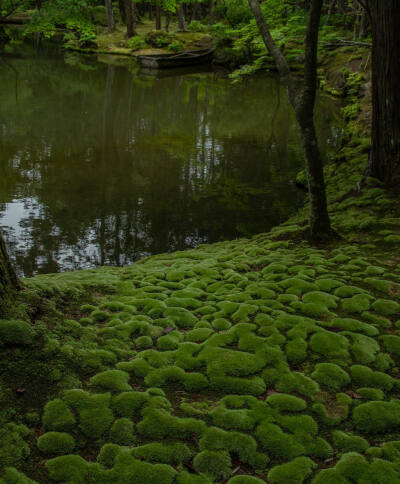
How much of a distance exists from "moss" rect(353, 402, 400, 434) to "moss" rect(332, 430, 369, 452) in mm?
164

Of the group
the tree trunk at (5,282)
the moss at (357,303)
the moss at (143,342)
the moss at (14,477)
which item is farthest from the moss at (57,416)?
the moss at (357,303)

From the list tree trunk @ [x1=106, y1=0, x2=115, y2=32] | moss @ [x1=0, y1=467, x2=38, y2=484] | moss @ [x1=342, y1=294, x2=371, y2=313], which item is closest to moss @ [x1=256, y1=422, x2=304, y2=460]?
moss @ [x1=0, y1=467, x2=38, y2=484]

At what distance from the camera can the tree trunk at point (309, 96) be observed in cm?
663

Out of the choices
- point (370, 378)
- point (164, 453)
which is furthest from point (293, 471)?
point (370, 378)

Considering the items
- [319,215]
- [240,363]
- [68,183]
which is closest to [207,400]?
[240,363]

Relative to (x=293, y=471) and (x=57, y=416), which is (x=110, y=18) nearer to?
(x=57, y=416)

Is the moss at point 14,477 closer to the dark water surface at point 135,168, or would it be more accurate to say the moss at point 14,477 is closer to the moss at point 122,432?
the moss at point 122,432

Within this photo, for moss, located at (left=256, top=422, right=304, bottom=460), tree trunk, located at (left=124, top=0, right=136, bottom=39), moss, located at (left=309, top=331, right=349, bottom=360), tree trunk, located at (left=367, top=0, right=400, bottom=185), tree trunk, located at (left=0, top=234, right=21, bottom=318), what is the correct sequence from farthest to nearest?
tree trunk, located at (left=124, top=0, right=136, bottom=39) < tree trunk, located at (left=367, top=0, right=400, bottom=185) < moss, located at (left=309, top=331, right=349, bottom=360) < tree trunk, located at (left=0, top=234, right=21, bottom=318) < moss, located at (left=256, top=422, right=304, bottom=460)

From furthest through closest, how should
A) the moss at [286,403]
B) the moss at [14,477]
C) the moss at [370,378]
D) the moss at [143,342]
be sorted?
1. the moss at [143,342]
2. the moss at [370,378]
3. the moss at [286,403]
4. the moss at [14,477]

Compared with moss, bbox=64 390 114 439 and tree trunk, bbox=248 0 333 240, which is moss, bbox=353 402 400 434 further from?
tree trunk, bbox=248 0 333 240

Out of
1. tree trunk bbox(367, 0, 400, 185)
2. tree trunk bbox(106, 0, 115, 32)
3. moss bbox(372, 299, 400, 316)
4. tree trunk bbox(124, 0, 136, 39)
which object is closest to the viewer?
moss bbox(372, 299, 400, 316)

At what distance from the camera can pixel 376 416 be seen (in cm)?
362

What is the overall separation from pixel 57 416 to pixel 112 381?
62 centimetres

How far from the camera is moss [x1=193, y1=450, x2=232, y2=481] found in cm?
306
